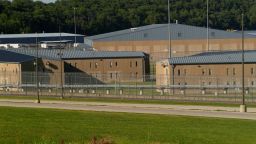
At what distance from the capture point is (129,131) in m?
30.1

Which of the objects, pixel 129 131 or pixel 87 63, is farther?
pixel 87 63

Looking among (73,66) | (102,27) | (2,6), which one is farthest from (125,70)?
(102,27)

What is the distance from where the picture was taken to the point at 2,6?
172125 millimetres

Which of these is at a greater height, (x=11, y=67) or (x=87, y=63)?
(x=87, y=63)

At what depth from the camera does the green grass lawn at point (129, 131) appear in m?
24.9

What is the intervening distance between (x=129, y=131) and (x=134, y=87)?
141 feet

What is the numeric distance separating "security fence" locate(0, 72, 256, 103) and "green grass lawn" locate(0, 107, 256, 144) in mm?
24887

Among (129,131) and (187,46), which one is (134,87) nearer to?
(129,131)

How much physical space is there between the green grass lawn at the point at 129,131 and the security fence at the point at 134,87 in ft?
81.6

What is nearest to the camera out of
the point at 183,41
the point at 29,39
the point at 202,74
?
the point at 202,74

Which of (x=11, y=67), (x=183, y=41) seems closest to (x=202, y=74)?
(x=11, y=67)

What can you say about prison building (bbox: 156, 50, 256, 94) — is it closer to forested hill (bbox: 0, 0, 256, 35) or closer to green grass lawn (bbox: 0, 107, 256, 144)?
green grass lawn (bbox: 0, 107, 256, 144)

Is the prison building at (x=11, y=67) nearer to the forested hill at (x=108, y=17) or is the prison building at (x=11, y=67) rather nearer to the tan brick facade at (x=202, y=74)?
the tan brick facade at (x=202, y=74)

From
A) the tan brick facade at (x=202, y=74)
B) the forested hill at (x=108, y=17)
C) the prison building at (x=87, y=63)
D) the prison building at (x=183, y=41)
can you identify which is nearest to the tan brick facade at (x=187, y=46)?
the prison building at (x=183, y=41)
